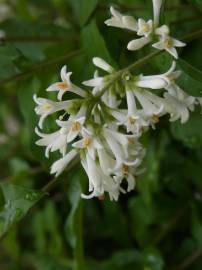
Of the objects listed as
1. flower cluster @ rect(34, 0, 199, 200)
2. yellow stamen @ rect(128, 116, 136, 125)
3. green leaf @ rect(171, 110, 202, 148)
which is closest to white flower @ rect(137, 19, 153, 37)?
flower cluster @ rect(34, 0, 199, 200)

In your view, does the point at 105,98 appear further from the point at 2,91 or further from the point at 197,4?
the point at 2,91

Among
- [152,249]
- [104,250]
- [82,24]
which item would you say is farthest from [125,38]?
[104,250]

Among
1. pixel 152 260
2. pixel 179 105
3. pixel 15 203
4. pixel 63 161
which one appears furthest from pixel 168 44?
pixel 152 260

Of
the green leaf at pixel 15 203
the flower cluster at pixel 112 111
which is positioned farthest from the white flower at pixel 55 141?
the green leaf at pixel 15 203

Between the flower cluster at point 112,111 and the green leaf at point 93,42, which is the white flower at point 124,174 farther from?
the green leaf at point 93,42

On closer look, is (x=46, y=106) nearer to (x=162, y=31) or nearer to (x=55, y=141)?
(x=55, y=141)

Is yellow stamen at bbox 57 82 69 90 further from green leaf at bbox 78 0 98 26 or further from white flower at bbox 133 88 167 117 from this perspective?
green leaf at bbox 78 0 98 26
